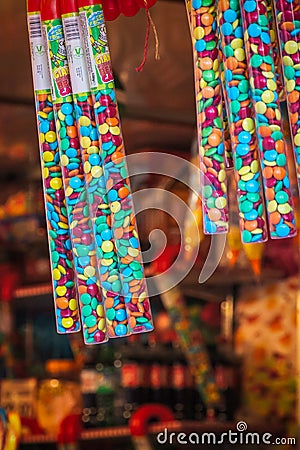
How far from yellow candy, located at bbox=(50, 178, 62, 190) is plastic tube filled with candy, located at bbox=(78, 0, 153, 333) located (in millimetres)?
88

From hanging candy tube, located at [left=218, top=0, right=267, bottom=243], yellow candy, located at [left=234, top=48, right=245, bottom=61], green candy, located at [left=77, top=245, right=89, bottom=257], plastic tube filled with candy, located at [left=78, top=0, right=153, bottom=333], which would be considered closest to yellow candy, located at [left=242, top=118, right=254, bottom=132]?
hanging candy tube, located at [left=218, top=0, right=267, bottom=243]

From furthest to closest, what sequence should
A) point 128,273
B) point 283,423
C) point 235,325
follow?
point 235,325
point 283,423
point 128,273

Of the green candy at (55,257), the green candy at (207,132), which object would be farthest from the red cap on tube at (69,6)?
the green candy at (55,257)

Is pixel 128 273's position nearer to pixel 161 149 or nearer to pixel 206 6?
pixel 206 6

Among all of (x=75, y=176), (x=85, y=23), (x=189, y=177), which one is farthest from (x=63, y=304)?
(x=189, y=177)

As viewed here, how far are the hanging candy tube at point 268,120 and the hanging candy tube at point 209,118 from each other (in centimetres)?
7

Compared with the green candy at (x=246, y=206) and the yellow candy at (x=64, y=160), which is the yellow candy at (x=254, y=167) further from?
the yellow candy at (x=64, y=160)

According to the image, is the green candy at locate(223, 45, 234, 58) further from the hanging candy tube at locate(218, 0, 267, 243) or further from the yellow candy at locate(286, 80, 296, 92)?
the yellow candy at locate(286, 80, 296, 92)

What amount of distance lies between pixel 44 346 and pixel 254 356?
101cm

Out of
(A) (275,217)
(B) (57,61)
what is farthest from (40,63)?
(A) (275,217)

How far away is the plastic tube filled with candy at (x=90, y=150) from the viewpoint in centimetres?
146

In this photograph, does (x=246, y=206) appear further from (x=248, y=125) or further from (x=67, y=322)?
(x=67, y=322)

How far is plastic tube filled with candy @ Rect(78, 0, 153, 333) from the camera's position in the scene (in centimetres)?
145

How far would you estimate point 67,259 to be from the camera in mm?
1493
